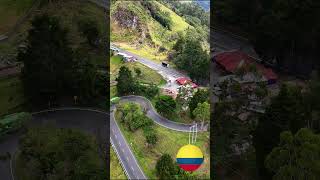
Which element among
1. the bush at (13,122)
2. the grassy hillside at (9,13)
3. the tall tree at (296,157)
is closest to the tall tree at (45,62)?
the bush at (13,122)

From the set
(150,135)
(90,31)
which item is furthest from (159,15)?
(90,31)

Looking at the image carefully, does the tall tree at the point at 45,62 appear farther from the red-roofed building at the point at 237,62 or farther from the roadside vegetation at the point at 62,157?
the red-roofed building at the point at 237,62

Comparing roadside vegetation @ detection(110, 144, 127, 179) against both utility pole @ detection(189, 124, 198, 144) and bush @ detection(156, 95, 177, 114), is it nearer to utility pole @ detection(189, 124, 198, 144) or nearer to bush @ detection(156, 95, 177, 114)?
bush @ detection(156, 95, 177, 114)

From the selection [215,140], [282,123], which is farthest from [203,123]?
[282,123]

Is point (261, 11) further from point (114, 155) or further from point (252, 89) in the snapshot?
point (114, 155)

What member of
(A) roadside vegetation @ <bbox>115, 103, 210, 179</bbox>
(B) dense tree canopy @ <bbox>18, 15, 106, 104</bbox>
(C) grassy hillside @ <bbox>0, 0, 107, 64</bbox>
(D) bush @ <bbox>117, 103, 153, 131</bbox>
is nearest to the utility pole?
(A) roadside vegetation @ <bbox>115, 103, 210, 179</bbox>

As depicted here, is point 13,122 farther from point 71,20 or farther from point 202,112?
point 202,112
